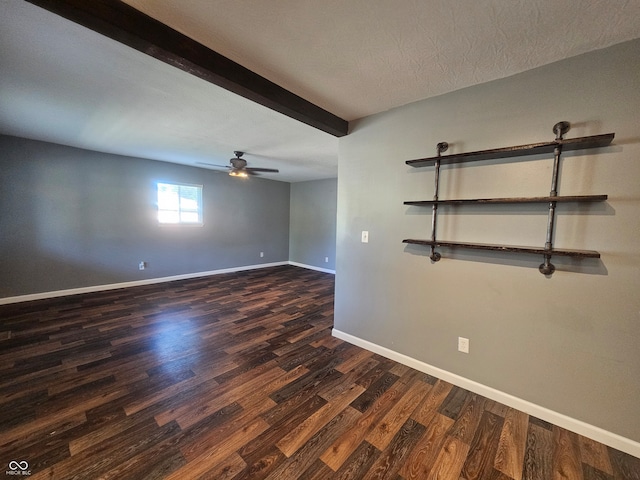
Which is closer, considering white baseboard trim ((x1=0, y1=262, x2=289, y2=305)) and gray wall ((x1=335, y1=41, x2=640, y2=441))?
gray wall ((x1=335, y1=41, x2=640, y2=441))

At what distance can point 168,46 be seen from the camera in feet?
4.56

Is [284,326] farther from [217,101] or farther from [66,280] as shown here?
[66,280]

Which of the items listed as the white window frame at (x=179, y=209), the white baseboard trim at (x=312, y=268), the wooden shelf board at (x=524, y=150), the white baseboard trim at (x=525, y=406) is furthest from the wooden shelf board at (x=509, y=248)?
the white window frame at (x=179, y=209)

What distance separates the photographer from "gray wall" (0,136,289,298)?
11.5 feet

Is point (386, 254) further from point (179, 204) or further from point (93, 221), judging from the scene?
point (93, 221)

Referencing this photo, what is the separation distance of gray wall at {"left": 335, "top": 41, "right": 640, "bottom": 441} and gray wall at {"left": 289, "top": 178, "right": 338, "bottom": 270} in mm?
3626

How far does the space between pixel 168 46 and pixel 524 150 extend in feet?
7.40

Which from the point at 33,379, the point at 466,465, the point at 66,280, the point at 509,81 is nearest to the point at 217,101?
the point at 509,81

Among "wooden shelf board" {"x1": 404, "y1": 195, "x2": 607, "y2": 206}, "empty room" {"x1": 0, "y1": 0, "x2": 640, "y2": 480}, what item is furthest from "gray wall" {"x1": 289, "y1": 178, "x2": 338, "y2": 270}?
"wooden shelf board" {"x1": 404, "y1": 195, "x2": 607, "y2": 206}

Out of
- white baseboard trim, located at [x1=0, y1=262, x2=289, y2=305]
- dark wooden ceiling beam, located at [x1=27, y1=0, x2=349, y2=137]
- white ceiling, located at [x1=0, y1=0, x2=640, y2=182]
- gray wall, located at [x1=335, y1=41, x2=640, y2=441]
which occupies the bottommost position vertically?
white baseboard trim, located at [x1=0, y1=262, x2=289, y2=305]

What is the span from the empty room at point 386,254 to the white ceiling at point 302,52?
16 millimetres

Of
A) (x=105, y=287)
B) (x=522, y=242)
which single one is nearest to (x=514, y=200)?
(x=522, y=242)

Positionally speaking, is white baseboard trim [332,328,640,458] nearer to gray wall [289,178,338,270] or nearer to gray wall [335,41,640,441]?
gray wall [335,41,640,441]

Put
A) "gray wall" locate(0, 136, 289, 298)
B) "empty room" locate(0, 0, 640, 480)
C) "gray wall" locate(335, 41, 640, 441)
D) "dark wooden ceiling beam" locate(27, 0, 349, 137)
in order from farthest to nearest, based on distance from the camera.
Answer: "gray wall" locate(0, 136, 289, 298), "gray wall" locate(335, 41, 640, 441), "empty room" locate(0, 0, 640, 480), "dark wooden ceiling beam" locate(27, 0, 349, 137)
